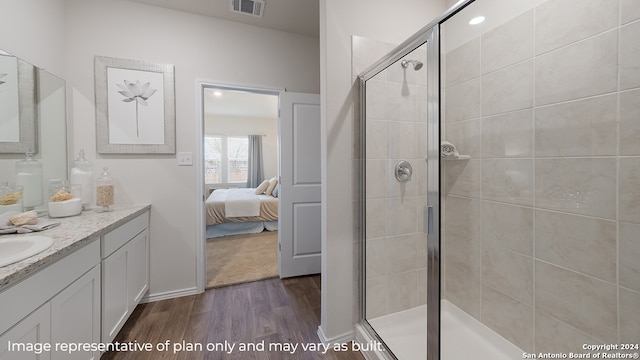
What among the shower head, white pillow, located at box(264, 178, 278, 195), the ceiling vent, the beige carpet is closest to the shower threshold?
the beige carpet

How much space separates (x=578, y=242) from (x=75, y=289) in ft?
7.99

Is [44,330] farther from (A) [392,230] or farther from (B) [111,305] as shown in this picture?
(A) [392,230]

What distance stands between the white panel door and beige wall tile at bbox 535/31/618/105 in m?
1.83

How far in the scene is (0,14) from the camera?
138cm

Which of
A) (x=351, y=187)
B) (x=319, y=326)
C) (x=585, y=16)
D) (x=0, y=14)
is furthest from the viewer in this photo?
(x=319, y=326)

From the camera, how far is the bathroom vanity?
0.82 meters

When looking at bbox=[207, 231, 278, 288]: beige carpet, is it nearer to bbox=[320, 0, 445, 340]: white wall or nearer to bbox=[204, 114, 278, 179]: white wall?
bbox=[320, 0, 445, 340]: white wall

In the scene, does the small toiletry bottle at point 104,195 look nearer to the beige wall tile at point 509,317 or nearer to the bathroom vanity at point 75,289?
the bathroom vanity at point 75,289

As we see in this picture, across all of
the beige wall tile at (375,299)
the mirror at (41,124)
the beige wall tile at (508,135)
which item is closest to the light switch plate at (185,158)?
the mirror at (41,124)

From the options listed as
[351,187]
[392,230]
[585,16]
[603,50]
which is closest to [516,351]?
[392,230]

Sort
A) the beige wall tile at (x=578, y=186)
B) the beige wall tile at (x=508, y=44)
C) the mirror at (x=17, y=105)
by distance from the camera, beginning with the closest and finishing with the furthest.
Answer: the beige wall tile at (x=578, y=186) → the beige wall tile at (x=508, y=44) → the mirror at (x=17, y=105)

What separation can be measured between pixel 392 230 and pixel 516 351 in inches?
38.1

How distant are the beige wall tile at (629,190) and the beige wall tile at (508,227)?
1.14 ft

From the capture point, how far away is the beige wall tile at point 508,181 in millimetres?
1337
